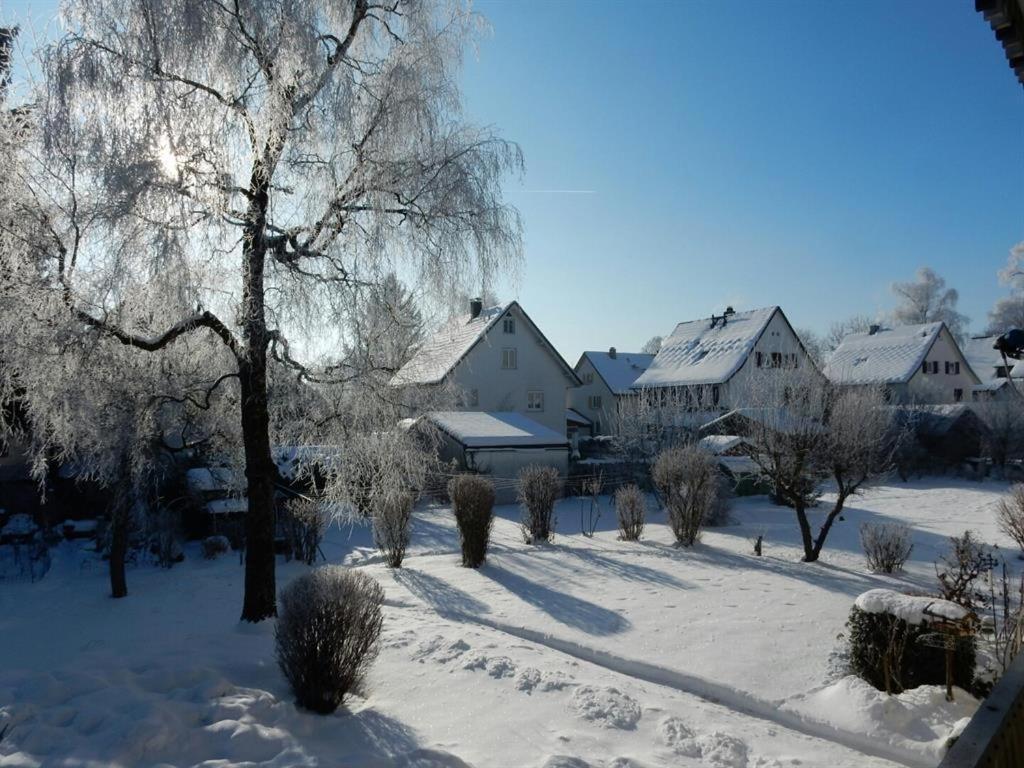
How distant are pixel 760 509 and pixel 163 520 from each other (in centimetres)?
1774

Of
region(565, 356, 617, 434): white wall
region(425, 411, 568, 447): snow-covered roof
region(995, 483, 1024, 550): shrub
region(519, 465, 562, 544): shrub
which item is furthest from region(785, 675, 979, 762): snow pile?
region(565, 356, 617, 434): white wall

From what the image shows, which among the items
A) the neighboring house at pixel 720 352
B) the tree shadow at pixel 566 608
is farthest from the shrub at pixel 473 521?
the neighboring house at pixel 720 352

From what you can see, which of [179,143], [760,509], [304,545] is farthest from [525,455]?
[179,143]

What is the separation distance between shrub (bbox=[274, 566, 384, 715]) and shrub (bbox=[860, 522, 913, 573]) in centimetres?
1040

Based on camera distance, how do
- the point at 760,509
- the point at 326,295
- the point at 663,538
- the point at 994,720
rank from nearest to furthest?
the point at 994,720 → the point at 326,295 → the point at 663,538 → the point at 760,509

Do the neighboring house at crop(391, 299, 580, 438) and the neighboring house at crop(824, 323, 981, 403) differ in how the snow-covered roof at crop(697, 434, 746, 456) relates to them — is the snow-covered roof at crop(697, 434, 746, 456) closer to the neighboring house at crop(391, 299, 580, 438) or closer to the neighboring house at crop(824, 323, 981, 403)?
the neighboring house at crop(391, 299, 580, 438)

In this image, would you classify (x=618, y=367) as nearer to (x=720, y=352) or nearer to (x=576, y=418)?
(x=576, y=418)

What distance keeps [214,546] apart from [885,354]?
4138 centimetres

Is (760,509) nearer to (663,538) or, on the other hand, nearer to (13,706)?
(663,538)

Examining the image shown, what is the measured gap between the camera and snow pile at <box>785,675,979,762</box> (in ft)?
18.0

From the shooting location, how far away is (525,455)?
25.8 metres

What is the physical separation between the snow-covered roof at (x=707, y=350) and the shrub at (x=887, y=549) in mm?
21723

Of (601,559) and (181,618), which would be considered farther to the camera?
(601,559)

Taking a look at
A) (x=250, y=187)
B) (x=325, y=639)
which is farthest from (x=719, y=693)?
(x=250, y=187)
